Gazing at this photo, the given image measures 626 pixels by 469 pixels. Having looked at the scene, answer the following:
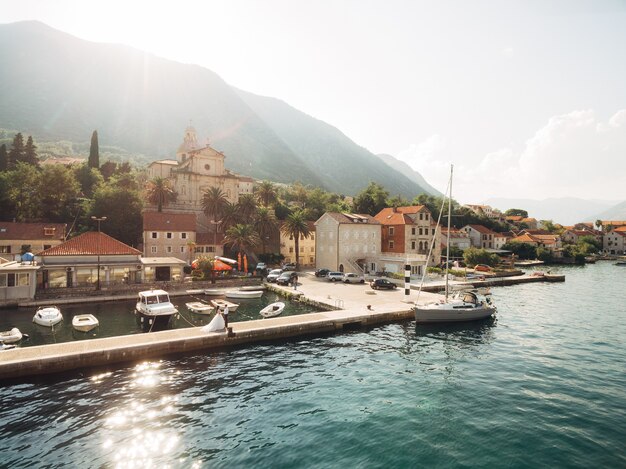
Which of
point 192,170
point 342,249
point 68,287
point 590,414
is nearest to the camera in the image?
point 590,414

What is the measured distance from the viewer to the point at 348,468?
13750mm

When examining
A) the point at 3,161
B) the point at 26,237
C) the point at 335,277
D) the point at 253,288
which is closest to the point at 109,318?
the point at 253,288

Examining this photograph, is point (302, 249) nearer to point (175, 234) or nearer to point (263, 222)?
point (263, 222)

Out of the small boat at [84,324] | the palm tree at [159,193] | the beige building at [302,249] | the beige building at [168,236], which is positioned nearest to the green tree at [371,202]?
the beige building at [302,249]

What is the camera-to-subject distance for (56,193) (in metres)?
80.6

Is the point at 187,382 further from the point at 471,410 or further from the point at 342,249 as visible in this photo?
the point at 342,249

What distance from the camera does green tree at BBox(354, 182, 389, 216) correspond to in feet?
349

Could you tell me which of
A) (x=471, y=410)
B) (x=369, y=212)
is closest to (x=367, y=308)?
(x=471, y=410)

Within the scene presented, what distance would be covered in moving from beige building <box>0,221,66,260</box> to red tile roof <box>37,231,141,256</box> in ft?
68.2

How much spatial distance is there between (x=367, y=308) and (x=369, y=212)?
231 ft

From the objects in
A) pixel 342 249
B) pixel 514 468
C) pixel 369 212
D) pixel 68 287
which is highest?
pixel 369 212

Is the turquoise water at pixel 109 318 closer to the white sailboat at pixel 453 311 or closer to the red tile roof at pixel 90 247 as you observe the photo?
the red tile roof at pixel 90 247

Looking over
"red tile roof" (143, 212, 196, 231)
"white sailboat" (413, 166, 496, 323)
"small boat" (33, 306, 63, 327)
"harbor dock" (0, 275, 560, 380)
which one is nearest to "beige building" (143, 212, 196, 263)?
"red tile roof" (143, 212, 196, 231)

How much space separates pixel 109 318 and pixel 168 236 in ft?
109
